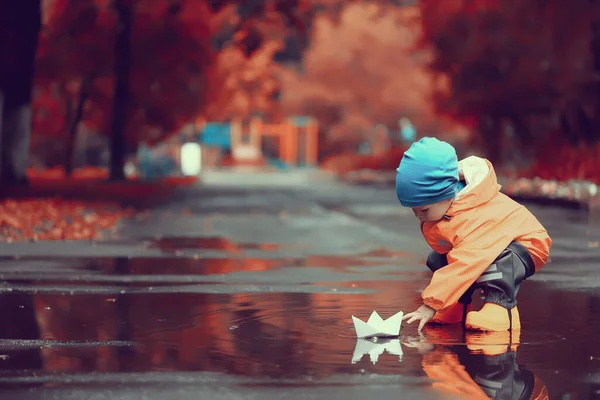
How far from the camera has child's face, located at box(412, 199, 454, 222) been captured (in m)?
9.34

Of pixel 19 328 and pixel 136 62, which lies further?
pixel 136 62

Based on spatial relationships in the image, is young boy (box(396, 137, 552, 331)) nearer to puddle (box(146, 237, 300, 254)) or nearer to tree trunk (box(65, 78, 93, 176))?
puddle (box(146, 237, 300, 254))

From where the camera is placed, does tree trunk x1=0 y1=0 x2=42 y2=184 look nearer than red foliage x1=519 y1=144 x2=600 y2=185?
Yes

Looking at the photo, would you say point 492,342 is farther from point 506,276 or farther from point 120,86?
point 120,86

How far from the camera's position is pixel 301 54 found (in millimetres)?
103062

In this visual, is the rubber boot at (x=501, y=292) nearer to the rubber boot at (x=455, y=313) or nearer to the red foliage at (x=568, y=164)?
the rubber boot at (x=455, y=313)

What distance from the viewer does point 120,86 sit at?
4169 centimetres

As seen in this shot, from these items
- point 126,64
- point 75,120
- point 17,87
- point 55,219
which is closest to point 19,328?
point 55,219

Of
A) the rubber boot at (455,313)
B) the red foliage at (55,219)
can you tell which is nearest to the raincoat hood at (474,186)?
the rubber boot at (455,313)

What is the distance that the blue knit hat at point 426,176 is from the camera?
9258 mm

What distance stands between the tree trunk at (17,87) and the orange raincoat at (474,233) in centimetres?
1937

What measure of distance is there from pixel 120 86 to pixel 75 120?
147 inches

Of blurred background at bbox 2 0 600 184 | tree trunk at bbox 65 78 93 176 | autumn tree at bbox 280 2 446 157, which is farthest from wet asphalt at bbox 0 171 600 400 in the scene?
autumn tree at bbox 280 2 446 157

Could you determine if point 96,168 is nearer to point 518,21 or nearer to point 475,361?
point 518,21
